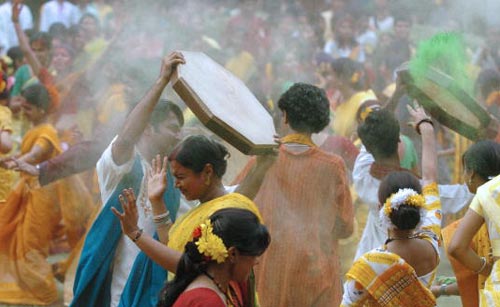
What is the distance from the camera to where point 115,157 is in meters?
4.45

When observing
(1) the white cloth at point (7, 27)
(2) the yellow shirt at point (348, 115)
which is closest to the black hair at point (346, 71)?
(2) the yellow shirt at point (348, 115)

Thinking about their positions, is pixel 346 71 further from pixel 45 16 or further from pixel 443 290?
pixel 45 16

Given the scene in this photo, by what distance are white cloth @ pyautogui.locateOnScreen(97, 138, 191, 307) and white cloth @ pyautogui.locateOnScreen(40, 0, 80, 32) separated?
8.96 m

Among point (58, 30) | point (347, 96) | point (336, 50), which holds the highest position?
point (347, 96)

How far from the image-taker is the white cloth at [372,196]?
5.71m

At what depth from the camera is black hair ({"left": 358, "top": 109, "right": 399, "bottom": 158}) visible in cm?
545

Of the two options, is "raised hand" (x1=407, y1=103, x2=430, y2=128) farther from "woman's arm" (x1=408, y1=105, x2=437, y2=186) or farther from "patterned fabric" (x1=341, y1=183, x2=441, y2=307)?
"patterned fabric" (x1=341, y1=183, x2=441, y2=307)

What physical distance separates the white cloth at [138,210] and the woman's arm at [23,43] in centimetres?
639

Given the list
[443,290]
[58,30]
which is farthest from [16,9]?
[443,290]

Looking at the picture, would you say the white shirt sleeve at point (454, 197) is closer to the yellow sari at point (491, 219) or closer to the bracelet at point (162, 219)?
the yellow sari at point (491, 219)

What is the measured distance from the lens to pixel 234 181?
195 inches

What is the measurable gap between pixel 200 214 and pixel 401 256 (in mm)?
810

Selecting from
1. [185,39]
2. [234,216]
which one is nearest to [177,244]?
[234,216]

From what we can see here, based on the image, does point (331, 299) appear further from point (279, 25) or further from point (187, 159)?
point (279, 25)
